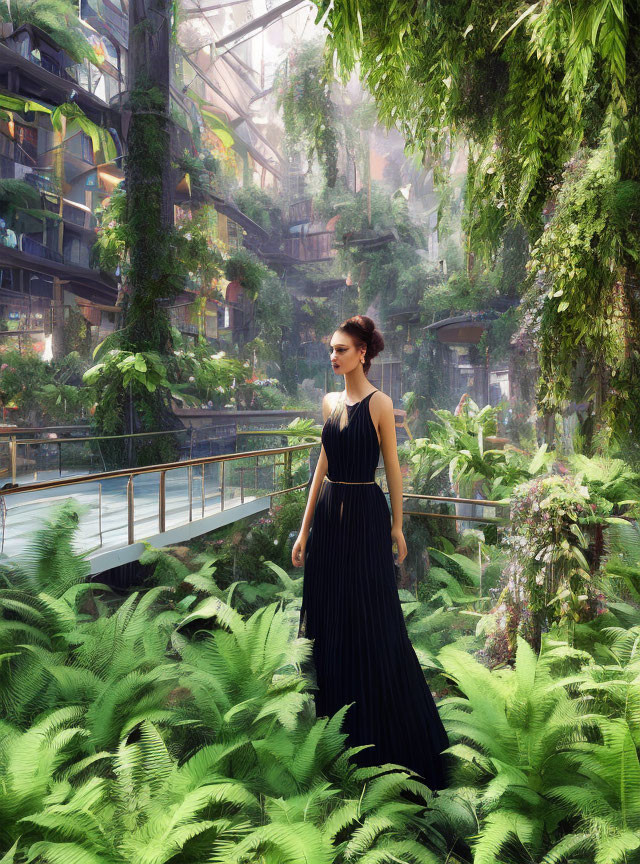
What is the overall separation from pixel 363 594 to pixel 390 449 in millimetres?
547

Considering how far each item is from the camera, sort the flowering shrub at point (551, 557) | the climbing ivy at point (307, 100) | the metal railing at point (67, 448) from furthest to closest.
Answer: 1. the climbing ivy at point (307, 100)
2. the metal railing at point (67, 448)
3. the flowering shrub at point (551, 557)

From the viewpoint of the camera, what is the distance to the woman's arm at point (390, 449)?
89.2 inches

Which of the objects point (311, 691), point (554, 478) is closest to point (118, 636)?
point (311, 691)

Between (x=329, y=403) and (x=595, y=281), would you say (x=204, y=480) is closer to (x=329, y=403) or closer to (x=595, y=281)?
(x=329, y=403)

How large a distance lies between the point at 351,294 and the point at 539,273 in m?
7.79

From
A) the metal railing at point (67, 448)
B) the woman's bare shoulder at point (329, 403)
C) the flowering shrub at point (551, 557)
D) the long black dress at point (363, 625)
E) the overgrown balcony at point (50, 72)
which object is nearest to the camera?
the long black dress at point (363, 625)

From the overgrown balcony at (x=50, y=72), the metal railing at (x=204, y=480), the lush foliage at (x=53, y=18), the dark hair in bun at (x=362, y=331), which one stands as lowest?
the metal railing at (x=204, y=480)

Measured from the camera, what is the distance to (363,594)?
7.27 ft

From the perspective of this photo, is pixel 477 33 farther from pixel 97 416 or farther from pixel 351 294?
pixel 351 294

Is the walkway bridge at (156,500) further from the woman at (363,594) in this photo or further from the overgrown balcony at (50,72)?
the overgrown balcony at (50,72)

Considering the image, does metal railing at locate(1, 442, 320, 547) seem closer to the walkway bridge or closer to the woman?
the walkway bridge

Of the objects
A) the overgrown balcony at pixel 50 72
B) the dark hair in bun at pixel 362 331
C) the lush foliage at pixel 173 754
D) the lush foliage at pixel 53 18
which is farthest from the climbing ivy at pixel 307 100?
the lush foliage at pixel 173 754

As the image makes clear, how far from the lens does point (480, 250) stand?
4348mm

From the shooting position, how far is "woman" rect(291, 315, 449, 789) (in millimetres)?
2181
